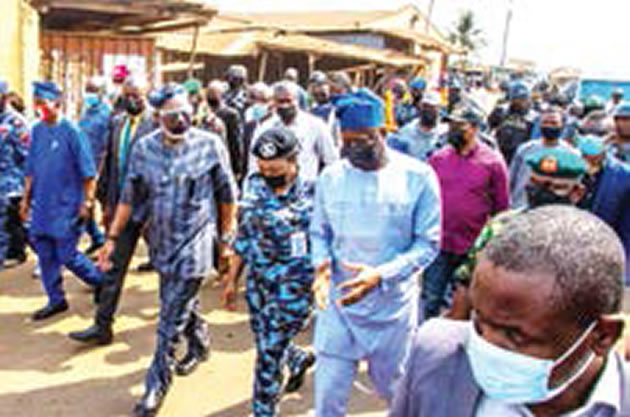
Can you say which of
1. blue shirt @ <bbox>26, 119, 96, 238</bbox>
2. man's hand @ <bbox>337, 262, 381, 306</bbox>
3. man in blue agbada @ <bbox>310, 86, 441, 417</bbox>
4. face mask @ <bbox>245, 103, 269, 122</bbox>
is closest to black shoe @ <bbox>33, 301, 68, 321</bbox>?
blue shirt @ <bbox>26, 119, 96, 238</bbox>

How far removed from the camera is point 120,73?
10234 millimetres

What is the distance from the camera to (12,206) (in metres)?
7.26

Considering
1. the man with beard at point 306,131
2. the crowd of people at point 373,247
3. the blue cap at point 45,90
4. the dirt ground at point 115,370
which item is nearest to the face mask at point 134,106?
the crowd of people at point 373,247

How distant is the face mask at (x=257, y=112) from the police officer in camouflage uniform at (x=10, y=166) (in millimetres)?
2266

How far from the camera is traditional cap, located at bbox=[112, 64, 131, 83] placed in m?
9.84

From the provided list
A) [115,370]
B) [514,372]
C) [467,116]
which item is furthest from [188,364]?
[514,372]

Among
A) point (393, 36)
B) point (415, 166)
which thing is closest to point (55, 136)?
point (415, 166)

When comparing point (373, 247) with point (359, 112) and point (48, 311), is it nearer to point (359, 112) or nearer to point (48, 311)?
point (359, 112)

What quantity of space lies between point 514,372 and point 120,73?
9.66m

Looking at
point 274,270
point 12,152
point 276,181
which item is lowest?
point 12,152

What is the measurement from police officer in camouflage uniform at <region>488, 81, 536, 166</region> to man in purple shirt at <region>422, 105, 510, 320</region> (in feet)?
11.6

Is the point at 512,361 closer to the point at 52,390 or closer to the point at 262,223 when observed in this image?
the point at 262,223

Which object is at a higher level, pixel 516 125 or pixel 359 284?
pixel 516 125

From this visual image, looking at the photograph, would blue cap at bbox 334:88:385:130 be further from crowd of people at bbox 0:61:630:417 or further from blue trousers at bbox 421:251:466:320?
blue trousers at bbox 421:251:466:320
